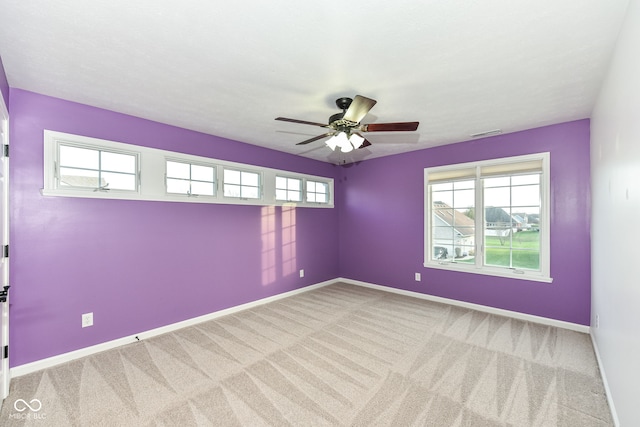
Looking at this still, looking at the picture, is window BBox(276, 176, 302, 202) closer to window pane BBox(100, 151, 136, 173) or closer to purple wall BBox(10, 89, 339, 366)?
purple wall BBox(10, 89, 339, 366)

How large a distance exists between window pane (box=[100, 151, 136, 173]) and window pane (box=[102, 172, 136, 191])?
2.1 inches

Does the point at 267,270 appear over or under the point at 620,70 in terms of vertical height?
under

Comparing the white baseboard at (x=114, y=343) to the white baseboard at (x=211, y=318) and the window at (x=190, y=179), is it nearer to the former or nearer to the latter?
the white baseboard at (x=211, y=318)

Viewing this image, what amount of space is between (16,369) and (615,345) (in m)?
4.73

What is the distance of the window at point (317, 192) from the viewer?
17.0 ft

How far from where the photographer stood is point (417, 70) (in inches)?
82.5

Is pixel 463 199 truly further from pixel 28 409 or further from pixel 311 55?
pixel 28 409

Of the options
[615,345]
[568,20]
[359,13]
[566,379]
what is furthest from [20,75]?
[566,379]

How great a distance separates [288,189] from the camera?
4.75 metres

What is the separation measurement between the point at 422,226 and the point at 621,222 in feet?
8.88

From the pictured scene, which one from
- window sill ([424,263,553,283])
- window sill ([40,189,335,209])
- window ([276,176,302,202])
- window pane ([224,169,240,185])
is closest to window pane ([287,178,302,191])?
window ([276,176,302,202])

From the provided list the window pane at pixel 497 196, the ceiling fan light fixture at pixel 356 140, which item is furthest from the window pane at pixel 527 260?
the ceiling fan light fixture at pixel 356 140

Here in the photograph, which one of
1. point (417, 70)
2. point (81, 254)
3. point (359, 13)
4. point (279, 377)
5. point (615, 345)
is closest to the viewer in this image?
point (359, 13)

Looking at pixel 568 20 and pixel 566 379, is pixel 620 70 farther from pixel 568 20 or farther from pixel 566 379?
pixel 566 379
